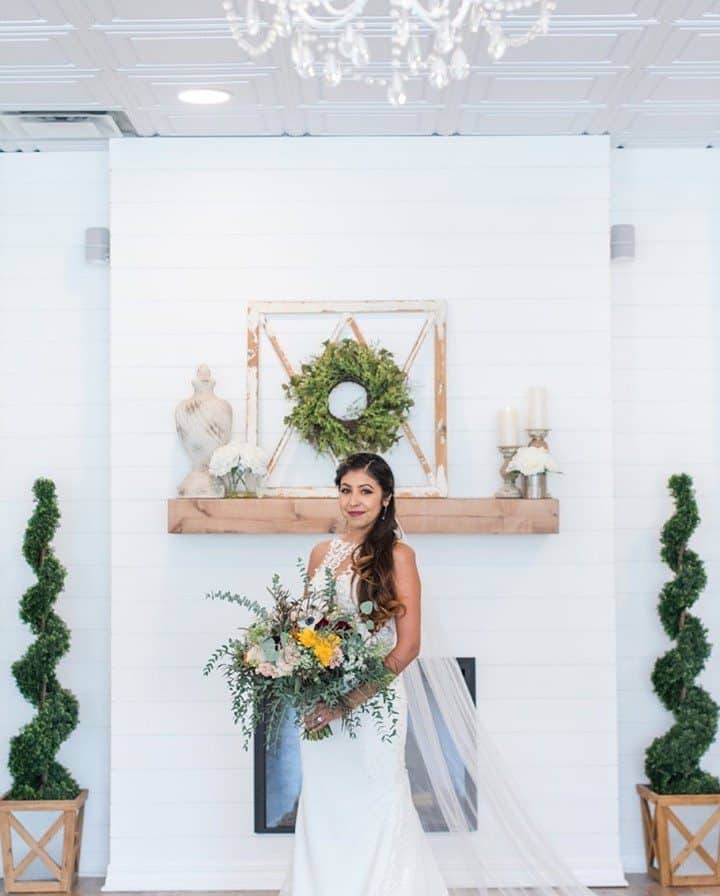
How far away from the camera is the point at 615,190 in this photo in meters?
5.46

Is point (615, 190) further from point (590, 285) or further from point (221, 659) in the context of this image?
point (221, 659)

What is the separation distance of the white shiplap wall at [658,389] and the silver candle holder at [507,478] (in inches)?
23.5

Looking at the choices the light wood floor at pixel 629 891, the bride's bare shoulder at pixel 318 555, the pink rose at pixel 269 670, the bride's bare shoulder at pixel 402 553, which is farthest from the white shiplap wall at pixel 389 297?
the pink rose at pixel 269 670

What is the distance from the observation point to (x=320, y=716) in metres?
3.65

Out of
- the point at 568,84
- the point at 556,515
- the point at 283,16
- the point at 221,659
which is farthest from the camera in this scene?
the point at 221,659

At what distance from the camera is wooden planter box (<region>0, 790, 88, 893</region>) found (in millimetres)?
5000

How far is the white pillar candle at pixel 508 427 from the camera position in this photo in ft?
16.8

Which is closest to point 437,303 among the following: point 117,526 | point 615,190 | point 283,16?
point 615,190

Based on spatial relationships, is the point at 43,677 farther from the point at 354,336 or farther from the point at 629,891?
the point at 629,891

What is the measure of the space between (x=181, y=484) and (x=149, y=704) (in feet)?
3.14

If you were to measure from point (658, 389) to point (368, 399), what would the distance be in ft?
4.45

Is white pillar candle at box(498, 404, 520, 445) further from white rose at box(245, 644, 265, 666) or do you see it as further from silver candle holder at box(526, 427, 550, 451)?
white rose at box(245, 644, 265, 666)

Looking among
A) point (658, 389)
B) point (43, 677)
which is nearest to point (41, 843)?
point (43, 677)

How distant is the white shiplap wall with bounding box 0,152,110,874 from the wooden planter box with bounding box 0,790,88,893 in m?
0.31
